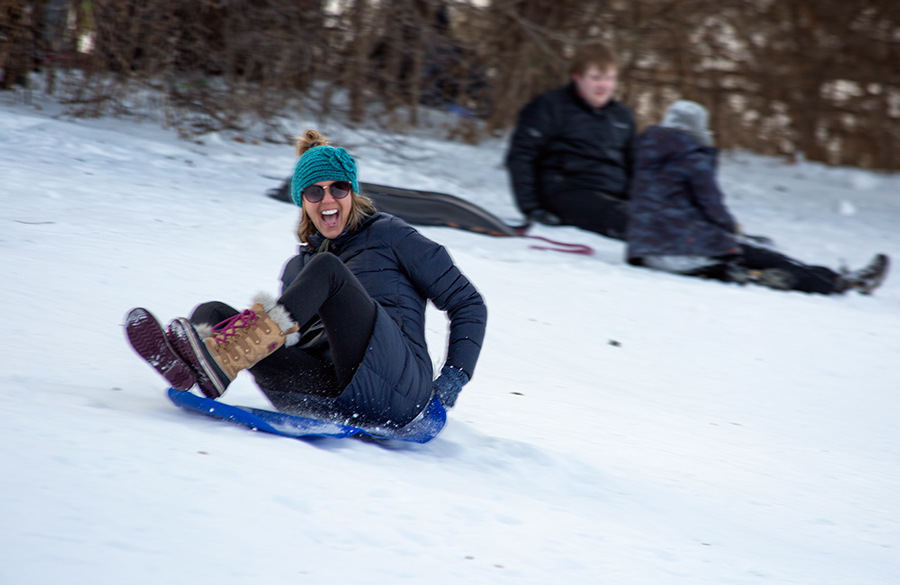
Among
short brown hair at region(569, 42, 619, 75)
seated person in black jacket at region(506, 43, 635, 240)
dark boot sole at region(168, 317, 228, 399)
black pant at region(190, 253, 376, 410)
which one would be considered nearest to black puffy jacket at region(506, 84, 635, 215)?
seated person in black jacket at region(506, 43, 635, 240)

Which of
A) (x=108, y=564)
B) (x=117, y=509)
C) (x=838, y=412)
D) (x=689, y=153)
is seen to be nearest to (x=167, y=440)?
(x=117, y=509)

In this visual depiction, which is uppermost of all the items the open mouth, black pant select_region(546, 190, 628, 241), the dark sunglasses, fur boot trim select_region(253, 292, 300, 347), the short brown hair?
the short brown hair

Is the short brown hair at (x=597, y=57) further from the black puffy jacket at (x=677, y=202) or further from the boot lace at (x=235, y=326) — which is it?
the boot lace at (x=235, y=326)

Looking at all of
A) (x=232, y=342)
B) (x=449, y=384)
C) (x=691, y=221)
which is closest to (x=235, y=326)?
(x=232, y=342)

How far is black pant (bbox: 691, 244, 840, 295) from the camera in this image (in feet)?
16.8

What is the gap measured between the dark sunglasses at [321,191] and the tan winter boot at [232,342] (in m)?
0.41

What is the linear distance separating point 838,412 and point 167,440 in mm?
2920

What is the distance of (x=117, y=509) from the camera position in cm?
155

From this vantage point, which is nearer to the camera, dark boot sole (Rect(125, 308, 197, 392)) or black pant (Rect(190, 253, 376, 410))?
dark boot sole (Rect(125, 308, 197, 392))

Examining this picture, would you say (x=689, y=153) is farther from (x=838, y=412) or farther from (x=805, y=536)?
(x=805, y=536)

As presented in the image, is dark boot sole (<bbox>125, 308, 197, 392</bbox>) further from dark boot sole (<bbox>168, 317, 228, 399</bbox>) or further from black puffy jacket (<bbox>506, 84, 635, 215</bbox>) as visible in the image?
black puffy jacket (<bbox>506, 84, 635, 215</bbox>)

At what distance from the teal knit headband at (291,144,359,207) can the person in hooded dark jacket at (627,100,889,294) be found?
309cm

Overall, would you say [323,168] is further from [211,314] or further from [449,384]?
[449,384]

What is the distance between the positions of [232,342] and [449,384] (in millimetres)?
640
